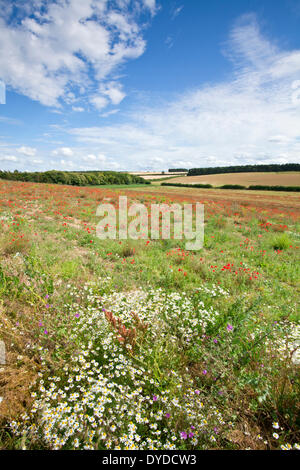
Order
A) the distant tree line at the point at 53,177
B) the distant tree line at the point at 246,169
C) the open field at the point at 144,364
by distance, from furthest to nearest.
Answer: the distant tree line at the point at 246,169 → the distant tree line at the point at 53,177 → the open field at the point at 144,364

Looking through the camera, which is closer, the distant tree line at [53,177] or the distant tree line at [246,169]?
the distant tree line at [53,177]

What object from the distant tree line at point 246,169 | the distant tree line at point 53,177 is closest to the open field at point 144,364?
the distant tree line at point 53,177

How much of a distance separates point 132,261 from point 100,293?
5.66 feet

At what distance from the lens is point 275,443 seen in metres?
1.82

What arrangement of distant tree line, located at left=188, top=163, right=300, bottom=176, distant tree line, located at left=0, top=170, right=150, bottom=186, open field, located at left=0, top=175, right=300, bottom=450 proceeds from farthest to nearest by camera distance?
distant tree line, located at left=188, top=163, right=300, bottom=176 → distant tree line, located at left=0, top=170, right=150, bottom=186 → open field, located at left=0, top=175, right=300, bottom=450

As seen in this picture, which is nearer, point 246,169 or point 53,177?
point 53,177

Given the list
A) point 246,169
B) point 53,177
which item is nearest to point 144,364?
point 53,177

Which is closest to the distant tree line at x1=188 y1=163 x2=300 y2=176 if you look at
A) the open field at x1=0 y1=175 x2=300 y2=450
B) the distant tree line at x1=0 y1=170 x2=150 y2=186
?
the distant tree line at x1=0 y1=170 x2=150 y2=186

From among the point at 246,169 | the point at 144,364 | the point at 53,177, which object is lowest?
the point at 144,364

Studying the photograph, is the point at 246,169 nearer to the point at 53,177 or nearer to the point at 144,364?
the point at 53,177

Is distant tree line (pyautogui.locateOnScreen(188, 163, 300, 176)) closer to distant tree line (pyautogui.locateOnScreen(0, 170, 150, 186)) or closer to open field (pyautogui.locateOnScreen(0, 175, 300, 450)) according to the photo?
distant tree line (pyautogui.locateOnScreen(0, 170, 150, 186))

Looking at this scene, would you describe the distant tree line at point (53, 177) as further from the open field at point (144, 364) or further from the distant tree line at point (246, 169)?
the open field at point (144, 364)

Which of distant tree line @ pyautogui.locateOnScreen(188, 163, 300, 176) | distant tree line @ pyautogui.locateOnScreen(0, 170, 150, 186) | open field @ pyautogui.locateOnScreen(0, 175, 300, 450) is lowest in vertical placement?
open field @ pyautogui.locateOnScreen(0, 175, 300, 450)
